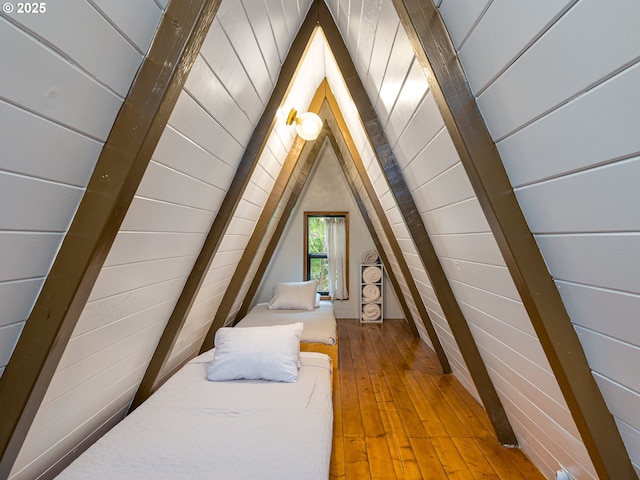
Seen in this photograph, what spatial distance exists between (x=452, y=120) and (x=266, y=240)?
324cm

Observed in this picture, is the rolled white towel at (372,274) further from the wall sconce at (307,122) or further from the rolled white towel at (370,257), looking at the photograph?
the wall sconce at (307,122)

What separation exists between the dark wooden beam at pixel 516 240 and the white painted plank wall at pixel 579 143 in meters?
0.02

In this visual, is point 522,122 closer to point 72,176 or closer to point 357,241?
point 72,176

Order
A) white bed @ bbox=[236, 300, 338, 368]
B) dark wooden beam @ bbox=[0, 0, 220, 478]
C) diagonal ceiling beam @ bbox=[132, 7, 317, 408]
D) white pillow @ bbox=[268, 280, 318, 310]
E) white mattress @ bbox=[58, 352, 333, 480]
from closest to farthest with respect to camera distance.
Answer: dark wooden beam @ bbox=[0, 0, 220, 478], white mattress @ bbox=[58, 352, 333, 480], diagonal ceiling beam @ bbox=[132, 7, 317, 408], white bed @ bbox=[236, 300, 338, 368], white pillow @ bbox=[268, 280, 318, 310]

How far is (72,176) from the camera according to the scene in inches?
35.1

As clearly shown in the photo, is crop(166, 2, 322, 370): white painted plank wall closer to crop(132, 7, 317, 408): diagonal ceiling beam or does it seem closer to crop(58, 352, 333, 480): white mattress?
crop(132, 7, 317, 408): diagonal ceiling beam

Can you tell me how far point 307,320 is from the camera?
12.1 feet

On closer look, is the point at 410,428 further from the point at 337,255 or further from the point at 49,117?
the point at 337,255

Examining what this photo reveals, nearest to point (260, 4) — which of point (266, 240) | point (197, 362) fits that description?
point (197, 362)

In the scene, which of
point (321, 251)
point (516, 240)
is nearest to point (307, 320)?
point (321, 251)

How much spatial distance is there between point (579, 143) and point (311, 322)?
3166mm

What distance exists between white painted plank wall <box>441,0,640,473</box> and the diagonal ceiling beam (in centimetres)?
96

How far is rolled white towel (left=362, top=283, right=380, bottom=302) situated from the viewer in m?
5.02

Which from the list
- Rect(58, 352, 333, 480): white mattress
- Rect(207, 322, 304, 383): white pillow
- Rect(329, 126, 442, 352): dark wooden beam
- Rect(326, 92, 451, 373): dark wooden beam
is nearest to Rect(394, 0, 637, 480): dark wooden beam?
Rect(58, 352, 333, 480): white mattress
